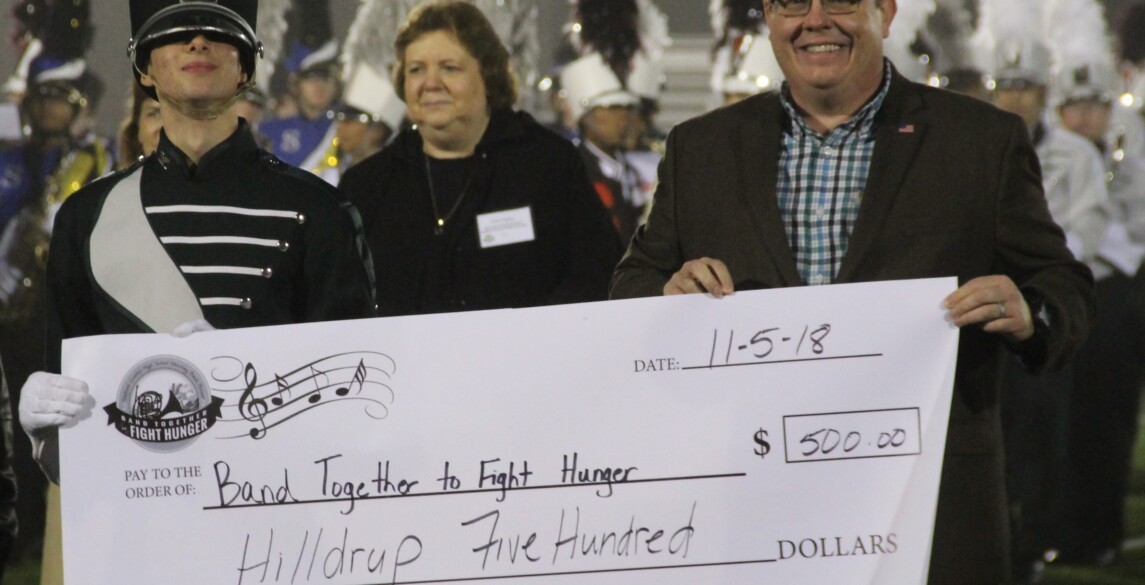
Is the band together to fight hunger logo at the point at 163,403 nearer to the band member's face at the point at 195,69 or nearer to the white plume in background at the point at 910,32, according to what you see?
the band member's face at the point at 195,69

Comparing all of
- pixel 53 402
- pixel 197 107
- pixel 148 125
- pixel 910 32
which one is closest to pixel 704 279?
pixel 197 107

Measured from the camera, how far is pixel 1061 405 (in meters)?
8.12

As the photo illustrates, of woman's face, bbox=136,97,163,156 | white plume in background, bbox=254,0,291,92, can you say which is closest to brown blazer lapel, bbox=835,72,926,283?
woman's face, bbox=136,97,163,156

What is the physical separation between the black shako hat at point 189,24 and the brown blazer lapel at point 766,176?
1.05 m

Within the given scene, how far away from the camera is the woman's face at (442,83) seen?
5.11 meters

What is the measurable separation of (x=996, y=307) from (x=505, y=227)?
7.69 ft

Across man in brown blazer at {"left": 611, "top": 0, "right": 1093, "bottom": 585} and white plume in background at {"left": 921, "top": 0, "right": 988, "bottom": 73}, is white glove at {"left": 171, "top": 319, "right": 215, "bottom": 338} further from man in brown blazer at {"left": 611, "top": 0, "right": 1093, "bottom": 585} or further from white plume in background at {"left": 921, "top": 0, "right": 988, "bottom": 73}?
white plume in background at {"left": 921, "top": 0, "right": 988, "bottom": 73}

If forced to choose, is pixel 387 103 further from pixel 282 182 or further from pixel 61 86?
pixel 282 182

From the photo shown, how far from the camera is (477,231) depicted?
16.8ft

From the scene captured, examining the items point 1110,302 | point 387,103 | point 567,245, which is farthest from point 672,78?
point 567,245

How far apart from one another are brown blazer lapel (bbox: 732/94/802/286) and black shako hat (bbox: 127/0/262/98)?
1051mm

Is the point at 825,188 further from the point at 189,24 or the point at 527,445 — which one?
the point at 189,24

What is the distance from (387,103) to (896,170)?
726 cm

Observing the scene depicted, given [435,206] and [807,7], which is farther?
[435,206]
